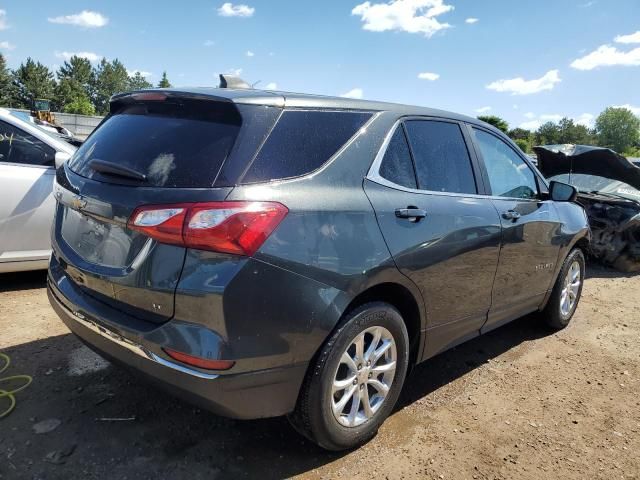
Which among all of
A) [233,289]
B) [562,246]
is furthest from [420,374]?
[233,289]

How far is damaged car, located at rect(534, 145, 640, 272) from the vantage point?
757cm

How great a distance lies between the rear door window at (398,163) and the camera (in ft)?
8.76

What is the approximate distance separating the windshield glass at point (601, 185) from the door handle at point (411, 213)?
21.7 feet

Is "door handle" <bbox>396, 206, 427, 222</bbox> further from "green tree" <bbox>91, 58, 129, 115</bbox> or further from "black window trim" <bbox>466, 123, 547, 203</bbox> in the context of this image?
"green tree" <bbox>91, 58, 129, 115</bbox>

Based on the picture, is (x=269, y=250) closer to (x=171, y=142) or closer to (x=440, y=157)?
(x=171, y=142)

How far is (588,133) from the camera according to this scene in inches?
4023

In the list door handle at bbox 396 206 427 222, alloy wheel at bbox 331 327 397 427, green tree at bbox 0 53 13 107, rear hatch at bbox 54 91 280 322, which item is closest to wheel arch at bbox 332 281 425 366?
alloy wheel at bbox 331 327 397 427

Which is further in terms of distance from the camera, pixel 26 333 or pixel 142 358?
pixel 26 333

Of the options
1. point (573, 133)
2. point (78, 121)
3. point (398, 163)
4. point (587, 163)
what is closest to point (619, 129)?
point (573, 133)

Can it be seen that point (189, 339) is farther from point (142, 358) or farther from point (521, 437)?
point (521, 437)

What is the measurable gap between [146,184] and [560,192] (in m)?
3.50

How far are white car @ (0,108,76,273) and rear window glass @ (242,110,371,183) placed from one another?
9.20 ft

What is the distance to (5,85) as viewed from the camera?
3152 inches

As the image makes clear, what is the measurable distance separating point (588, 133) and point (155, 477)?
383 ft
